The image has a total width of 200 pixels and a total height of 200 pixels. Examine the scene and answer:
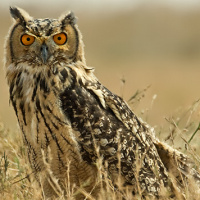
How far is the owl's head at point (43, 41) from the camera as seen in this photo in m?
4.34

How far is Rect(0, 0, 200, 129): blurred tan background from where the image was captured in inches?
541

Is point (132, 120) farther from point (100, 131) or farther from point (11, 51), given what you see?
point (11, 51)

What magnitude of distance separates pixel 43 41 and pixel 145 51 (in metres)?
22.3

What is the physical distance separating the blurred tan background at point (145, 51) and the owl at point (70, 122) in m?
4.67

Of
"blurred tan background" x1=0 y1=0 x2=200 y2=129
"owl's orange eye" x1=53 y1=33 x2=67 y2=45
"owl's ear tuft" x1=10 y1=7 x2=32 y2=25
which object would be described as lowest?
"blurred tan background" x1=0 y1=0 x2=200 y2=129

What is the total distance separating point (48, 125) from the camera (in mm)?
4105

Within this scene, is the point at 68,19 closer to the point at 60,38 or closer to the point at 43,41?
the point at 60,38

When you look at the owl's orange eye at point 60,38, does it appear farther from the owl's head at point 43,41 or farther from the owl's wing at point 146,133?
the owl's wing at point 146,133

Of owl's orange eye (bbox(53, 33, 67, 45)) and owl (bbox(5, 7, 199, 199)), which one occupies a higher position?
owl's orange eye (bbox(53, 33, 67, 45))

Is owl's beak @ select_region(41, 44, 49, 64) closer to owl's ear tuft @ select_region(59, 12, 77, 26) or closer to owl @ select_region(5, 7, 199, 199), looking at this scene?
owl @ select_region(5, 7, 199, 199)

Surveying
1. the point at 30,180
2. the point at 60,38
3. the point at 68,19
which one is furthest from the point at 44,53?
the point at 30,180

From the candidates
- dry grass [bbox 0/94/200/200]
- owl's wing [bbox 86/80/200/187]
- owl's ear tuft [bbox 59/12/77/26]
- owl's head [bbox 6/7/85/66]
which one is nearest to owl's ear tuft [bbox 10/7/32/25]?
owl's head [bbox 6/7/85/66]

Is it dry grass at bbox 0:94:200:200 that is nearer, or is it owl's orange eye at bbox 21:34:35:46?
dry grass at bbox 0:94:200:200

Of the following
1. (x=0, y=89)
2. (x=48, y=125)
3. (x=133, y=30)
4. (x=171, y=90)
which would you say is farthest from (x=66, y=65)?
(x=133, y=30)
